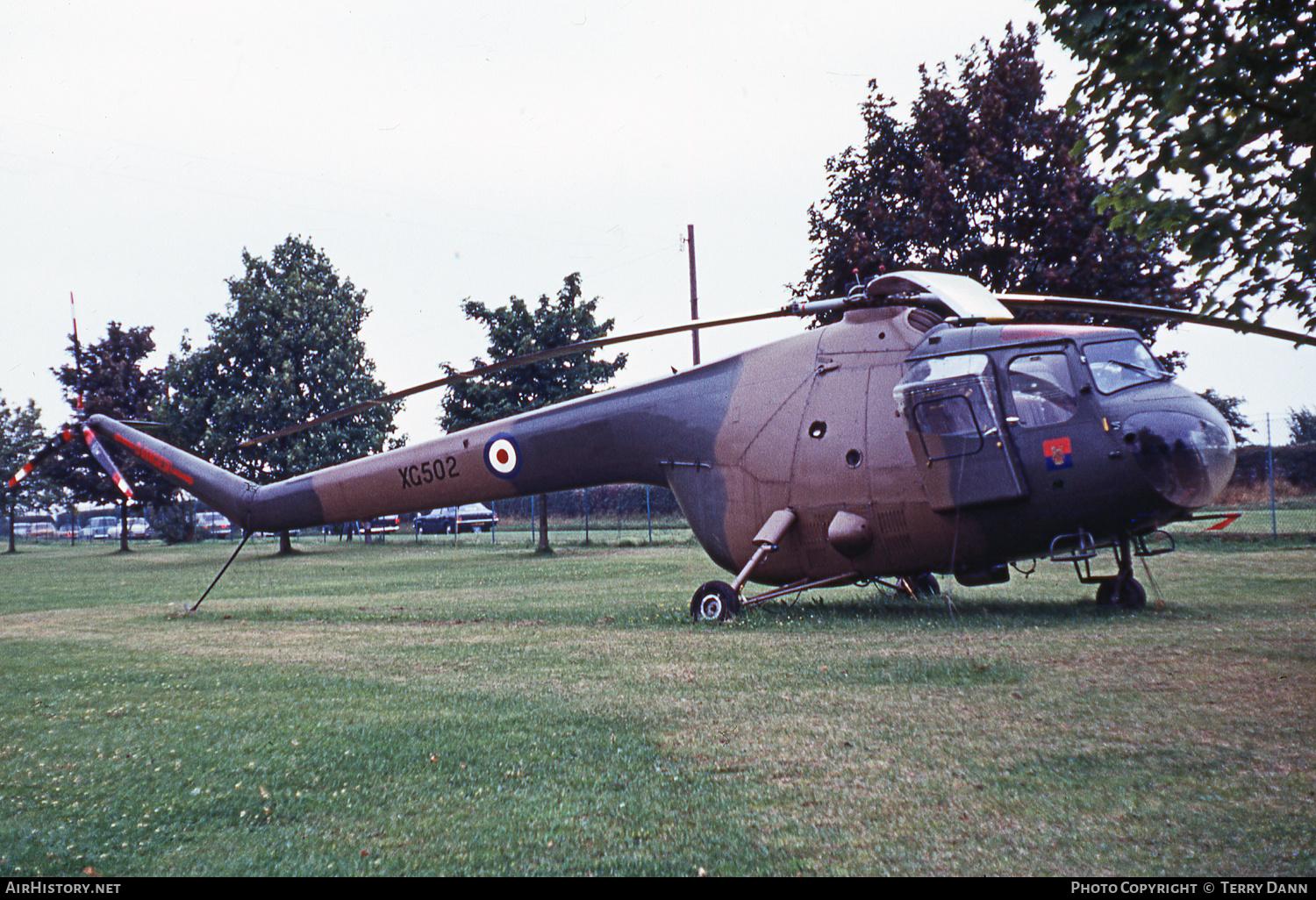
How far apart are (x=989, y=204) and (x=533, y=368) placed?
48.3 feet

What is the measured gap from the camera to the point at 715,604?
10.8m

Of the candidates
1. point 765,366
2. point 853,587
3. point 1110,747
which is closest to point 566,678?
Answer: point 1110,747

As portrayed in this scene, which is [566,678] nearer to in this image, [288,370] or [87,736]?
[87,736]

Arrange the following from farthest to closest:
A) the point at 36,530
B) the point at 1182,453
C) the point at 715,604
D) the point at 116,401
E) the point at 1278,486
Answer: the point at 36,530
the point at 116,401
the point at 1278,486
the point at 715,604
the point at 1182,453

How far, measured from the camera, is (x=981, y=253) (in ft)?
70.5

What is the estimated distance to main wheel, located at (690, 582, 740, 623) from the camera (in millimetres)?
10648

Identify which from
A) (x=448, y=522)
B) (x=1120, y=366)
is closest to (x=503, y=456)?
(x=1120, y=366)

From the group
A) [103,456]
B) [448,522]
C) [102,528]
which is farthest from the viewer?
[102,528]

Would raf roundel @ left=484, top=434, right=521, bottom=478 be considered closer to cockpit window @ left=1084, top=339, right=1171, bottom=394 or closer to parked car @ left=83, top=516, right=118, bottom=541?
cockpit window @ left=1084, top=339, right=1171, bottom=394

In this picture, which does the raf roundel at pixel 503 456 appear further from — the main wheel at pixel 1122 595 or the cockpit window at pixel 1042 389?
the main wheel at pixel 1122 595

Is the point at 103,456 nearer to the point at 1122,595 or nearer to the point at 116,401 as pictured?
the point at 1122,595

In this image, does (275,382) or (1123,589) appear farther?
(275,382)

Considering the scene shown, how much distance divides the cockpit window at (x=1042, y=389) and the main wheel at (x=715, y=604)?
3.49 m

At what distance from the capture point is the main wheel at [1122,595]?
1066 cm
